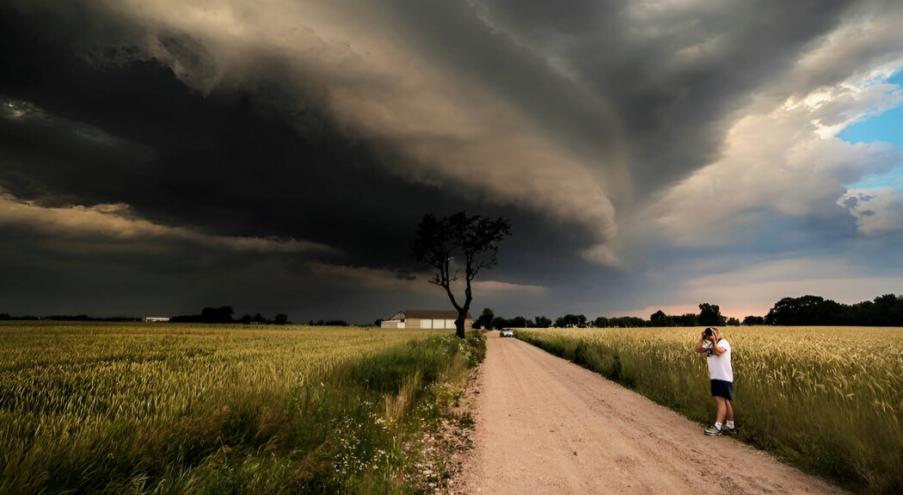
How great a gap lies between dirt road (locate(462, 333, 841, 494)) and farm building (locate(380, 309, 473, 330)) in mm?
132025

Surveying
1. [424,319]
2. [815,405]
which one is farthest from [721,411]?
[424,319]

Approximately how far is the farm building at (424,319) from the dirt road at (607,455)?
433ft

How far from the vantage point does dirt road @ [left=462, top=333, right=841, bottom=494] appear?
6.06 metres

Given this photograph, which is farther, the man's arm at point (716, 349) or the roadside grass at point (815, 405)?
the man's arm at point (716, 349)

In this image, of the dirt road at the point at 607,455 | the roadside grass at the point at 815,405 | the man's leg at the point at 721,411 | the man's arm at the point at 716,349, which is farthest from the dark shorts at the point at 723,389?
the dirt road at the point at 607,455

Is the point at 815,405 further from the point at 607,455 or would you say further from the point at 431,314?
the point at 431,314

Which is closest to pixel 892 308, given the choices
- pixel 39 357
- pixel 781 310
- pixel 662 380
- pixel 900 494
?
pixel 781 310

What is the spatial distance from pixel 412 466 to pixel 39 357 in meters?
16.7

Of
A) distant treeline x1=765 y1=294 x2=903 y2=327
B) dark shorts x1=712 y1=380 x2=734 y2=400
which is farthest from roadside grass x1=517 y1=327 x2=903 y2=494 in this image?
distant treeline x1=765 y1=294 x2=903 y2=327

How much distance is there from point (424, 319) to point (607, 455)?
459 feet

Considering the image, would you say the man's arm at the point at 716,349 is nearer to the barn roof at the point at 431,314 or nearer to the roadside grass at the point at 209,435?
the roadside grass at the point at 209,435

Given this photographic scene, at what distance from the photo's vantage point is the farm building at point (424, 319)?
144 m

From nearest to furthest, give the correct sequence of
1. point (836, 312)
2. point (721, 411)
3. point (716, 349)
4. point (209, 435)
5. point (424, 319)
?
1. point (209, 435)
2. point (721, 411)
3. point (716, 349)
4. point (836, 312)
5. point (424, 319)

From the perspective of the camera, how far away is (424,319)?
145125 mm
